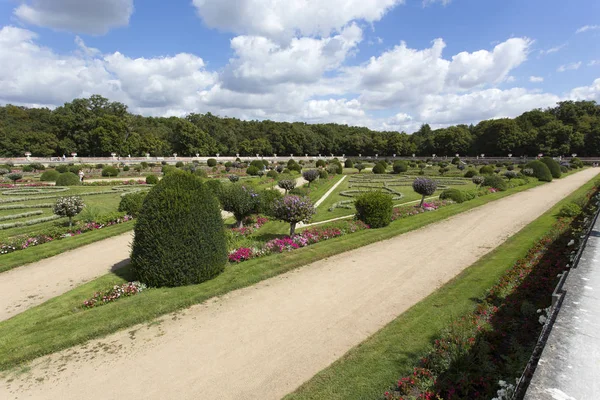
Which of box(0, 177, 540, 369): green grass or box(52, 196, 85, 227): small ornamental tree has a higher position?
box(52, 196, 85, 227): small ornamental tree

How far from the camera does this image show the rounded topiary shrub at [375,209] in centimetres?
1385

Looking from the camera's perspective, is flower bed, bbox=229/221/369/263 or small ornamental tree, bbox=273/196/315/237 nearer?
flower bed, bbox=229/221/369/263

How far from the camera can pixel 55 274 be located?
32.0 ft

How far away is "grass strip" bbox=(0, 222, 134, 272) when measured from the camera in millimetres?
10391

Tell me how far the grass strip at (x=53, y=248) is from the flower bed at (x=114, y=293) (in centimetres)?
486

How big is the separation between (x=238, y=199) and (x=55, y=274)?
6.64 metres

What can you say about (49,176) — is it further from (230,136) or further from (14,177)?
(230,136)

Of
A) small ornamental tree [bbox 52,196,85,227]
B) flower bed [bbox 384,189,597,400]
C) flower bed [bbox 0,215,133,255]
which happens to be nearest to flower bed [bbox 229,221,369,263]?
flower bed [bbox 384,189,597,400]

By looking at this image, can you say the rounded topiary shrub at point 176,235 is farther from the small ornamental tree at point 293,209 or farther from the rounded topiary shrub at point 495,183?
the rounded topiary shrub at point 495,183

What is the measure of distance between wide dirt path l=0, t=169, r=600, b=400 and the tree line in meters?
67.6

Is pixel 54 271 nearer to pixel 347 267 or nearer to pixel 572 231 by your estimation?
pixel 347 267

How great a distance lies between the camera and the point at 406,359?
5195 mm

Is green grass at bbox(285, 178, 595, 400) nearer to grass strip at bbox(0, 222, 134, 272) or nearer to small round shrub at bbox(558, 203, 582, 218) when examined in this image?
small round shrub at bbox(558, 203, 582, 218)

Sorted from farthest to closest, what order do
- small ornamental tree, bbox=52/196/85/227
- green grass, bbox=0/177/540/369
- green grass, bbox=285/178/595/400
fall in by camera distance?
small ornamental tree, bbox=52/196/85/227 → green grass, bbox=0/177/540/369 → green grass, bbox=285/178/595/400
